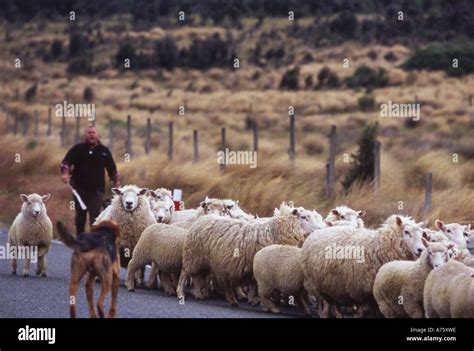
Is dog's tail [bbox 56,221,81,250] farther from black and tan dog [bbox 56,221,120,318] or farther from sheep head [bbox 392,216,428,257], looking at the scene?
sheep head [bbox 392,216,428,257]

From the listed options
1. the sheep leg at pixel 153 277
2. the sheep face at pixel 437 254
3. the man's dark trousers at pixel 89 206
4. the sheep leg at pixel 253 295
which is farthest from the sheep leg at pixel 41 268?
the sheep face at pixel 437 254

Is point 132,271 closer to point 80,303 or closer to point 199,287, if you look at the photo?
point 199,287

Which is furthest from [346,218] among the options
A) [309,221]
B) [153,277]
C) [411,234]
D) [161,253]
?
[153,277]

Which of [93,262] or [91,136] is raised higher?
[91,136]

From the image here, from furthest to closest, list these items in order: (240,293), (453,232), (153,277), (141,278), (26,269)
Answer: (141,278) < (26,269) < (153,277) < (240,293) < (453,232)

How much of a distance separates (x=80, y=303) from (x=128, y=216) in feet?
11.6

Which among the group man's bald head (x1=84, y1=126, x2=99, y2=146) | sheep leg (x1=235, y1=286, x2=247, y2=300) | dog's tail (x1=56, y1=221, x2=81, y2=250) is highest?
man's bald head (x1=84, y1=126, x2=99, y2=146)

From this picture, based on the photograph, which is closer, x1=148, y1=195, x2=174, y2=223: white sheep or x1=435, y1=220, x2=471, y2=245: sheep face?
Result: x1=435, y1=220, x2=471, y2=245: sheep face

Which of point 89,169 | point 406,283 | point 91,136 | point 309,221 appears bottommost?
point 406,283

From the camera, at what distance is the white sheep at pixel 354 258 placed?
1442 cm

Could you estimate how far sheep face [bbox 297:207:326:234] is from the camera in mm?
16297

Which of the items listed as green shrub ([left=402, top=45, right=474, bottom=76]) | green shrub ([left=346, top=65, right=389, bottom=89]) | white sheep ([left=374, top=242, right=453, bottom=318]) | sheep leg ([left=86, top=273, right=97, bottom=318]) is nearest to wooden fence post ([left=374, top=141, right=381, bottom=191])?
white sheep ([left=374, top=242, right=453, bottom=318])

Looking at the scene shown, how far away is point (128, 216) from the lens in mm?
18047

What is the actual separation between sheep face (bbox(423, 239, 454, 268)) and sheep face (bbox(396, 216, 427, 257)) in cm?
72
